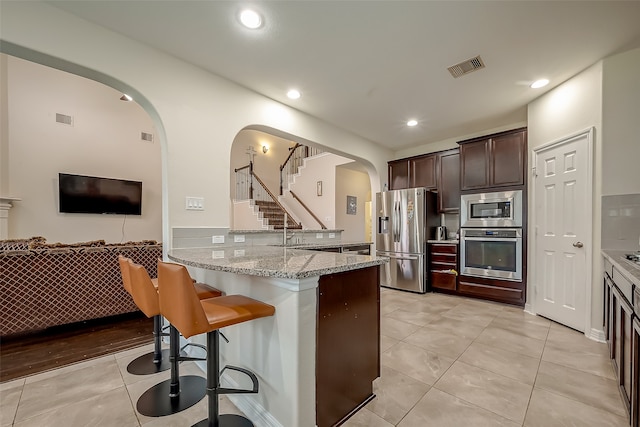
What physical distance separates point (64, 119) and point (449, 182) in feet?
22.7

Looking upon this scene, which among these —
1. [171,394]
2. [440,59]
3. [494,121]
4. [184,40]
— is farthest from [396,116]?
[171,394]

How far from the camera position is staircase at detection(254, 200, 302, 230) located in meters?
6.71

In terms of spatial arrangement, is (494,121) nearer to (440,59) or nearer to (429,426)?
(440,59)

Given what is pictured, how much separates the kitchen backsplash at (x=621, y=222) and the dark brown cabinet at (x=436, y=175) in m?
1.89

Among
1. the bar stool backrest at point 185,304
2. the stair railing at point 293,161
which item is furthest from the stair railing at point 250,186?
the bar stool backrest at point 185,304

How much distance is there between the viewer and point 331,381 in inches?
56.0

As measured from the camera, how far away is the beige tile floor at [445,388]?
1.52 meters

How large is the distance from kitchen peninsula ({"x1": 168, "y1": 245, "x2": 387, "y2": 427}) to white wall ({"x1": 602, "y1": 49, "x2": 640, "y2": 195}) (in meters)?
2.54

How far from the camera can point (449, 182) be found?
4.48 m

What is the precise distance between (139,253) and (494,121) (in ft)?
17.6

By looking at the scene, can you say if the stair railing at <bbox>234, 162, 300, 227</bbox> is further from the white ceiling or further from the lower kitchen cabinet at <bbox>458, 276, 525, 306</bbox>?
the lower kitchen cabinet at <bbox>458, 276, 525, 306</bbox>

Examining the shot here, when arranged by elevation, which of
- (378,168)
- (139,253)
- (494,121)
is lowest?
(139,253)

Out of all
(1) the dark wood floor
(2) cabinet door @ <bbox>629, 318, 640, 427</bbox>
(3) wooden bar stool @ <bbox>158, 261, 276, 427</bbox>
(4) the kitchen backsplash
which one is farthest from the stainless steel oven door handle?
(1) the dark wood floor

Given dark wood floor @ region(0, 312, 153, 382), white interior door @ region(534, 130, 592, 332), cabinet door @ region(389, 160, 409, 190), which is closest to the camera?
dark wood floor @ region(0, 312, 153, 382)
